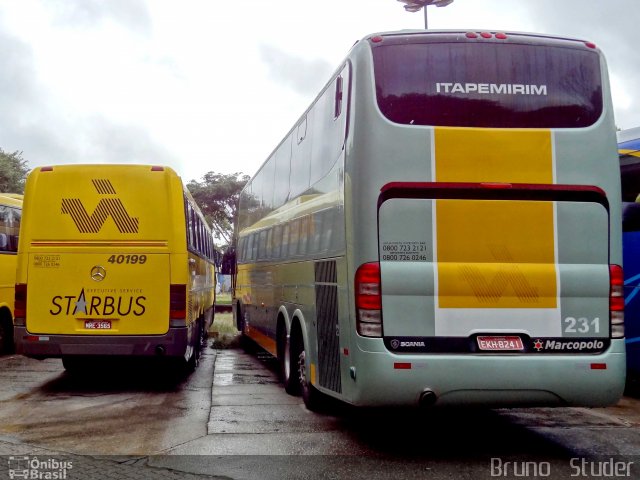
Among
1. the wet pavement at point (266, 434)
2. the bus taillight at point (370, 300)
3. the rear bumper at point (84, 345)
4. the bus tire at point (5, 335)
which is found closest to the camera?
the wet pavement at point (266, 434)

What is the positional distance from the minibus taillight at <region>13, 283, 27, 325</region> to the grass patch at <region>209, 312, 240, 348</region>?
811 centimetres

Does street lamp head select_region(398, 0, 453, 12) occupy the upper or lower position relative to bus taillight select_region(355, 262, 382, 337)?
upper

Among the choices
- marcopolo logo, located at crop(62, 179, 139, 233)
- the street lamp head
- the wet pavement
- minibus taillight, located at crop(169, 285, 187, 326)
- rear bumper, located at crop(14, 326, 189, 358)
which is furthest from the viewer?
the street lamp head

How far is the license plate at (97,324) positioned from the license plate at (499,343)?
18.5 feet

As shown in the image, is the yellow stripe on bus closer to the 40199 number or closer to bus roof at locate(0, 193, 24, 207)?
the 40199 number

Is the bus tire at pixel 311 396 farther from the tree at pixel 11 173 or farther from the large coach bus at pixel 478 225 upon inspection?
the tree at pixel 11 173

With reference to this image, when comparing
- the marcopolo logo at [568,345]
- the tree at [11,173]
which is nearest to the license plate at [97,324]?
the marcopolo logo at [568,345]

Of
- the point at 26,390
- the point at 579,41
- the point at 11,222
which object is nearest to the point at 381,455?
the point at 579,41

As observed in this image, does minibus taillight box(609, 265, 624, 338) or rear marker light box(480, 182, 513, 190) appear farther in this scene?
minibus taillight box(609, 265, 624, 338)

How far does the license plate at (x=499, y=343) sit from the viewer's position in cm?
675

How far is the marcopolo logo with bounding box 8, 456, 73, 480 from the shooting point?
6.15m

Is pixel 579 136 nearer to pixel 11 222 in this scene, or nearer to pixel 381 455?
pixel 381 455

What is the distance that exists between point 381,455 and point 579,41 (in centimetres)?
420

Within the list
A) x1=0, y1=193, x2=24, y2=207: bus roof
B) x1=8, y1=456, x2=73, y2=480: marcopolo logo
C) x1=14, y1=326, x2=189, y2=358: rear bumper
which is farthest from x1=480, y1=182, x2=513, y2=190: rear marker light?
x1=0, y1=193, x2=24, y2=207: bus roof
